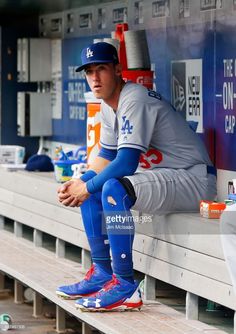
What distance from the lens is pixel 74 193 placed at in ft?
19.2

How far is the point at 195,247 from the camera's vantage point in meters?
5.61

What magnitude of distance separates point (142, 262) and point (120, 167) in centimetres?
72

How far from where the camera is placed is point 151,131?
19.1 feet

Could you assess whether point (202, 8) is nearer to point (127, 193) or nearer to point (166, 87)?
point (166, 87)

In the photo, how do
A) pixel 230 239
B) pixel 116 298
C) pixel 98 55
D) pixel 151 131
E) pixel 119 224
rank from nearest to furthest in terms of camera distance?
pixel 230 239 → pixel 119 224 → pixel 116 298 → pixel 151 131 → pixel 98 55

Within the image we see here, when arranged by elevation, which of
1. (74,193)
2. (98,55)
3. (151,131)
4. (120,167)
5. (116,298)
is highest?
(98,55)

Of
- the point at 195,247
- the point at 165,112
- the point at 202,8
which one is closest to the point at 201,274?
the point at 195,247

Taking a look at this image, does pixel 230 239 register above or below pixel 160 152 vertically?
below

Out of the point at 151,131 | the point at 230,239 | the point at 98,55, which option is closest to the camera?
the point at 230,239

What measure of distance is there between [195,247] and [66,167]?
2.20m

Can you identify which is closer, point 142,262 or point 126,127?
point 126,127

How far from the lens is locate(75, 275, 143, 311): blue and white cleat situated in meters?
5.67

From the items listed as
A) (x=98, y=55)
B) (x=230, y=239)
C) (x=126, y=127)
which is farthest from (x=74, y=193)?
(x=230, y=239)

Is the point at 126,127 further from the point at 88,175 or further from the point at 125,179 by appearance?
the point at 88,175
